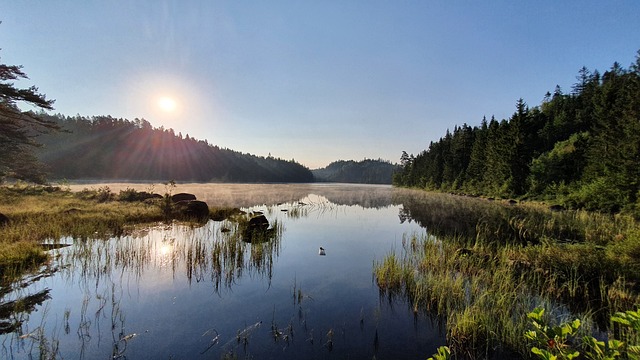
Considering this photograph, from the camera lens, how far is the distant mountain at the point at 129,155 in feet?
415

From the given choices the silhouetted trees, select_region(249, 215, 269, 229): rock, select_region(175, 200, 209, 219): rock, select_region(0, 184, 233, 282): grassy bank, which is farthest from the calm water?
the silhouetted trees

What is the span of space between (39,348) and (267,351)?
15.5 ft

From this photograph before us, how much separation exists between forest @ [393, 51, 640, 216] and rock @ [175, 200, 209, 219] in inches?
1506

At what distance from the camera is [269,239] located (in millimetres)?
16656

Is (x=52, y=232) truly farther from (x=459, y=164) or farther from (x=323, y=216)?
(x=459, y=164)

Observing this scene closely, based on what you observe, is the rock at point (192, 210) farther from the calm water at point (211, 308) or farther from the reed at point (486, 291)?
the reed at point (486, 291)

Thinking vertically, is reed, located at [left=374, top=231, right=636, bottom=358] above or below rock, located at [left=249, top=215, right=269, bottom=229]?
below

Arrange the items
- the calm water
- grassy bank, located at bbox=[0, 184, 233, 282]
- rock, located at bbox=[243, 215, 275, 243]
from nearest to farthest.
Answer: the calm water < grassy bank, located at bbox=[0, 184, 233, 282] < rock, located at bbox=[243, 215, 275, 243]

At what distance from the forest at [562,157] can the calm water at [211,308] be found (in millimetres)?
30591

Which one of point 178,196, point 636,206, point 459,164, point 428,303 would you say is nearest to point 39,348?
point 428,303

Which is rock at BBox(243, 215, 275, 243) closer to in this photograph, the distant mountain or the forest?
the forest

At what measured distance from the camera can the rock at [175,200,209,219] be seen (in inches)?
960

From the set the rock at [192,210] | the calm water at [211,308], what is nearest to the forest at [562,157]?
the calm water at [211,308]

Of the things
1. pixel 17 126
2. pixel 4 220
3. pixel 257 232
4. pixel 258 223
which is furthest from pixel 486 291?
pixel 17 126
